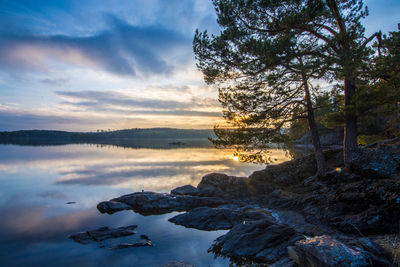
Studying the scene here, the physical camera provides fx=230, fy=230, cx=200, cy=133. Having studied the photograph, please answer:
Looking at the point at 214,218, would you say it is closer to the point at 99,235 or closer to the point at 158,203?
the point at 158,203

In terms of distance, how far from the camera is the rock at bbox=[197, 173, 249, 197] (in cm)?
A: 1833

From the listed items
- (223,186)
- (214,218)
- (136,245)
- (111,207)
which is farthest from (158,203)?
(223,186)

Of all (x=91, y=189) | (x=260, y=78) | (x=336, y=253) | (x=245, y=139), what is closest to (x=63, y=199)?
(x=91, y=189)

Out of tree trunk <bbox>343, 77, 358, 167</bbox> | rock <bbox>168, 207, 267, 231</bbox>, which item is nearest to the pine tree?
tree trunk <bbox>343, 77, 358, 167</bbox>

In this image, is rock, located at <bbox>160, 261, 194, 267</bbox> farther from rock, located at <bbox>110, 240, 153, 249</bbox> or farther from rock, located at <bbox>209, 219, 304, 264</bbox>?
rock, located at <bbox>110, 240, 153, 249</bbox>

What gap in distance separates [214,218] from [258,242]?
3.79m

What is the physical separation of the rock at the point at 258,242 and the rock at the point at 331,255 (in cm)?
202

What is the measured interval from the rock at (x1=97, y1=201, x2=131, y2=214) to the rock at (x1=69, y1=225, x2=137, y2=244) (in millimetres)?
3829

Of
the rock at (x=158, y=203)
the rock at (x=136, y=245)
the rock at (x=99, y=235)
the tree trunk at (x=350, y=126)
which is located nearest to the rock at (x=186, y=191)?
the rock at (x=158, y=203)

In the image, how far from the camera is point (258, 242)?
28.8 feet

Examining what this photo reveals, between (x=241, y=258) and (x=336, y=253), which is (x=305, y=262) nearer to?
(x=336, y=253)

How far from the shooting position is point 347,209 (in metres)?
10.0

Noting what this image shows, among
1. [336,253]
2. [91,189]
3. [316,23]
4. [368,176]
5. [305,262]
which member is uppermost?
[316,23]

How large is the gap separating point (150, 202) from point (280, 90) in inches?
445
